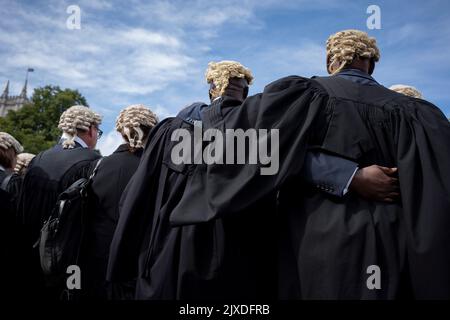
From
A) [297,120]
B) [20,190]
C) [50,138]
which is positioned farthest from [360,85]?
[50,138]

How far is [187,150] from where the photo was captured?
2488 mm

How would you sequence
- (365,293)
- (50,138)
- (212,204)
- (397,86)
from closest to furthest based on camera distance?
1. (365,293)
2. (212,204)
3. (397,86)
4. (50,138)

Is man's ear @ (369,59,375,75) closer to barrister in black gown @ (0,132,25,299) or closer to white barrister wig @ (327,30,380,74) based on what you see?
white barrister wig @ (327,30,380,74)

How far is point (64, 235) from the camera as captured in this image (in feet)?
10.7

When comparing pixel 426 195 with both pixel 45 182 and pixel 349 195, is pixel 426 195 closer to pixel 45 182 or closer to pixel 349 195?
pixel 349 195

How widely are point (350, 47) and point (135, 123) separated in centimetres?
172

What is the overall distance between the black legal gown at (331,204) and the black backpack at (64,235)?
3.35ft

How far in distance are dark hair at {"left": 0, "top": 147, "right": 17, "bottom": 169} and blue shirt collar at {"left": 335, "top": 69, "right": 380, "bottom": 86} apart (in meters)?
3.41

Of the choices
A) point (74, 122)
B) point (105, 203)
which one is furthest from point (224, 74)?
point (74, 122)

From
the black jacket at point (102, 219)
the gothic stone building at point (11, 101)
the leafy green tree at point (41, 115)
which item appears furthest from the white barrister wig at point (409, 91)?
the gothic stone building at point (11, 101)

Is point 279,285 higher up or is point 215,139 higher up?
point 215,139

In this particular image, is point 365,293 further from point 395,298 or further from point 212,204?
point 212,204

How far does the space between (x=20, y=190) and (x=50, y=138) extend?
3342 centimetres

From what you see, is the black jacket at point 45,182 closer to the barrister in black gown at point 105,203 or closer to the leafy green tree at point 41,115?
the barrister in black gown at point 105,203
